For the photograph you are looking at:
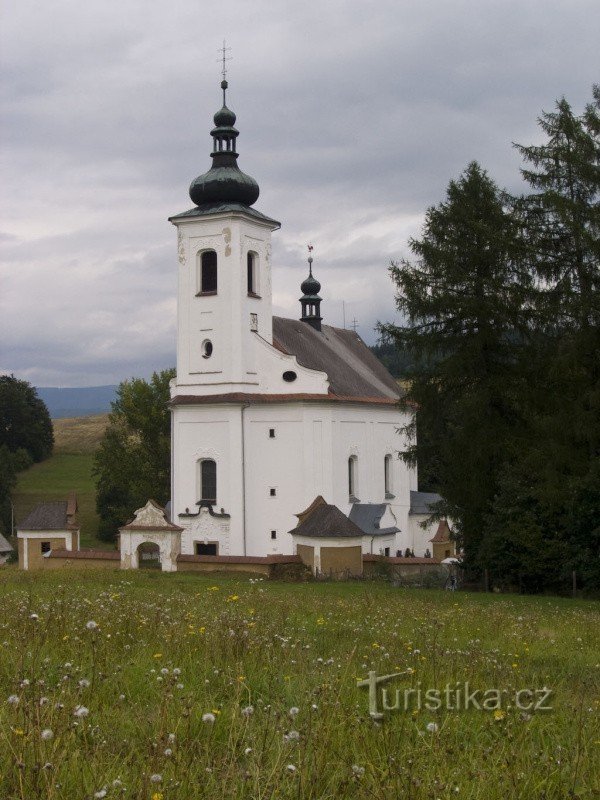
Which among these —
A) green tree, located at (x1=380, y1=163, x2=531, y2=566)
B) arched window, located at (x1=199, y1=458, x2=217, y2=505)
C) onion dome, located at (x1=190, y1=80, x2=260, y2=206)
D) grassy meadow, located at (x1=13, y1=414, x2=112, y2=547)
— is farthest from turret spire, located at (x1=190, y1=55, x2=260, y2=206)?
grassy meadow, located at (x1=13, y1=414, x2=112, y2=547)

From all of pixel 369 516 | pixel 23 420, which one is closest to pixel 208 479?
pixel 369 516

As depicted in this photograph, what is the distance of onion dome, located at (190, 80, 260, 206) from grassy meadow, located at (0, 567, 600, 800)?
3367 cm

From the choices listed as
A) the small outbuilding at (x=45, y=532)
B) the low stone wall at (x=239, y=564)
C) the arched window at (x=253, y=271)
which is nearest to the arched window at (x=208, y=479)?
the low stone wall at (x=239, y=564)

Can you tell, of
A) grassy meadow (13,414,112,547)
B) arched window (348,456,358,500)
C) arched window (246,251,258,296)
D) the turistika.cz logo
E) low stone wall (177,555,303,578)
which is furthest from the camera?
grassy meadow (13,414,112,547)

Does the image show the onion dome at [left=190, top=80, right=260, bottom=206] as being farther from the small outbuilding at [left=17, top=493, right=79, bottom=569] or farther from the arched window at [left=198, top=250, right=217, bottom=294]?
the small outbuilding at [left=17, top=493, right=79, bottom=569]

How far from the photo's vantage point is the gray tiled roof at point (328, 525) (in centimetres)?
3444

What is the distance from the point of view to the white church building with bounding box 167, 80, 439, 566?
3841 cm

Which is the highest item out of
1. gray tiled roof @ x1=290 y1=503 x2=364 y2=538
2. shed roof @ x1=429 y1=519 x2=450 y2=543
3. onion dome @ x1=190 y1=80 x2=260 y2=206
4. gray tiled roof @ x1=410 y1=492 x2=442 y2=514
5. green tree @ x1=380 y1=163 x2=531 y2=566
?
onion dome @ x1=190 y1=80 x2=260 y2=206

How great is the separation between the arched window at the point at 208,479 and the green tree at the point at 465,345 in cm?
1412

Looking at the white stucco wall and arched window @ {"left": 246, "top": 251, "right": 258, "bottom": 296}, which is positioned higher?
arched window @ {"left": 246, "top": 251, "right": 258, "bottom": 296}

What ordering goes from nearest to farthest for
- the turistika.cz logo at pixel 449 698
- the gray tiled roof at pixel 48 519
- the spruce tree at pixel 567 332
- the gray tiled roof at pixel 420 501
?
the turistika.cz logo at pixel 449 698, the spruce tree at pixel 567 332, the gray tiled roof at pixel 48 519, the gray tiled roof at pixel 420 501

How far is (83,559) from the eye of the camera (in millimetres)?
36938

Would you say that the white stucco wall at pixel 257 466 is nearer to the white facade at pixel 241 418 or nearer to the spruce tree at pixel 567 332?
the white facade at pixel 241 418

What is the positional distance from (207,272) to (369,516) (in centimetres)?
1247
